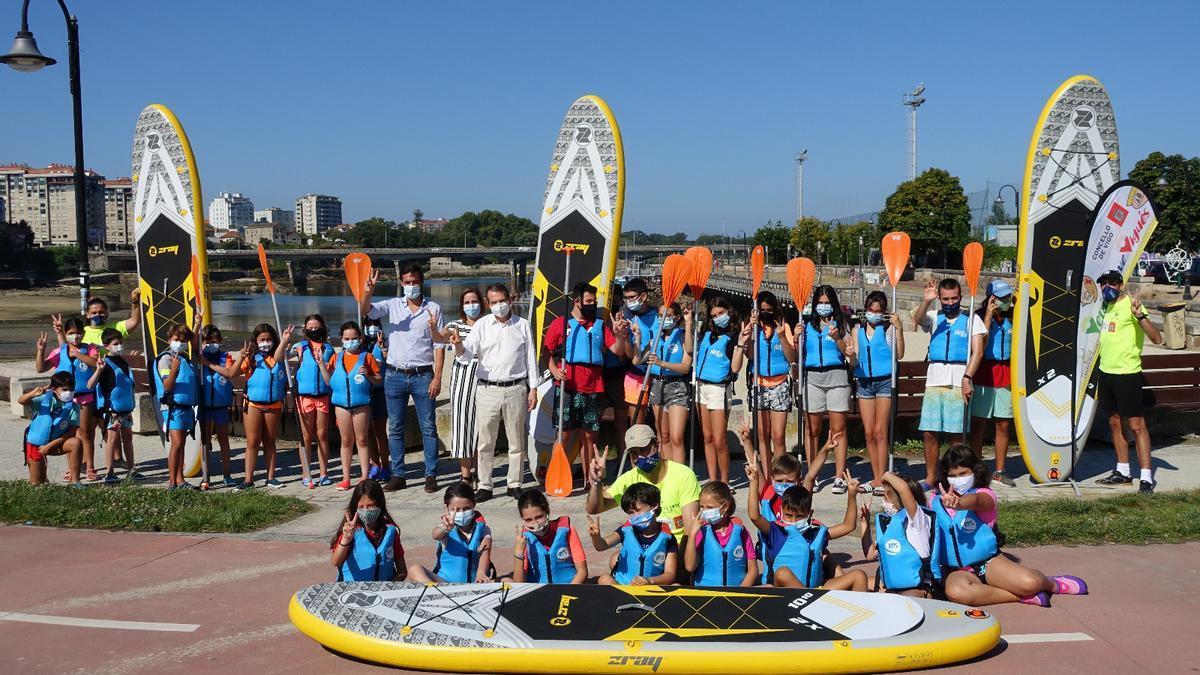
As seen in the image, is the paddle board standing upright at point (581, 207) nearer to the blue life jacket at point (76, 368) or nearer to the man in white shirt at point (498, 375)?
the man in white shirt at point (498, 375)

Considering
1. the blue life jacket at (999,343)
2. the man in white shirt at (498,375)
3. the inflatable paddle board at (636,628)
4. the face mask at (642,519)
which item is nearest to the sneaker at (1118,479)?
the blue life jacket at (999,343)

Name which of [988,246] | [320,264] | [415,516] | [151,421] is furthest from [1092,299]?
[320,264]

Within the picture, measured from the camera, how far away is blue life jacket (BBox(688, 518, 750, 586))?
5676mm

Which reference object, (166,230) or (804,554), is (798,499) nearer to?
(804,554)

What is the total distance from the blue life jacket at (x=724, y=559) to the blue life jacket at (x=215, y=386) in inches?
213

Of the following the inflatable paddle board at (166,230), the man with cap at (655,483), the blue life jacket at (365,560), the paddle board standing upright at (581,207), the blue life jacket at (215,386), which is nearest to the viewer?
the blue life jacket at (365,560)

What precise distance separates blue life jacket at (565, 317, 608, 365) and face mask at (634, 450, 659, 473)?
2.35 m

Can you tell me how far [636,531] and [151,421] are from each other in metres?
8.44

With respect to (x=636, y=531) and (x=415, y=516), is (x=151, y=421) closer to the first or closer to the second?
(x=415, y=516)

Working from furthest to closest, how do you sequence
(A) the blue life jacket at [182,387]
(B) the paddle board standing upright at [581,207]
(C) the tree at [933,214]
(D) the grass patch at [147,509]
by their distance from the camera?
(C) the tree at [933,214]
(B) the paddle board standing upright at [581,207]
(A) the blue life jacket at [182,387]
(D) the grass patch at [147,509]

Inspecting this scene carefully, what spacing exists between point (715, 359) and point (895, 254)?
7.02 feet

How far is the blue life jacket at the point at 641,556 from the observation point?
5.70 metres

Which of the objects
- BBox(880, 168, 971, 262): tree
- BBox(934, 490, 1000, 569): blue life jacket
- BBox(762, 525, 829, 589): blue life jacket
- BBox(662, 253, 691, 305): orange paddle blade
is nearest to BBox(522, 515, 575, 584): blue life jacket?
BBox(762, 525, 829, 589): blue life jacket

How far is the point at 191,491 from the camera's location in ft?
28.3
